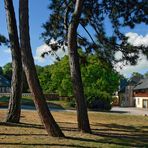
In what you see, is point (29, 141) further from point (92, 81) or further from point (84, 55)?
point (92, 81)

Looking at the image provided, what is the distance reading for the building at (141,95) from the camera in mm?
80050

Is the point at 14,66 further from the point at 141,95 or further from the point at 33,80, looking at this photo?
the point at 141,95

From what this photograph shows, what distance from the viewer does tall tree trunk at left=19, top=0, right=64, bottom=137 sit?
46.4 ft

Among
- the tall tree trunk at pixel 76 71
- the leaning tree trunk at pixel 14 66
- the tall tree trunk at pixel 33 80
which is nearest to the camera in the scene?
the tall tree trunk at pixel 33 80

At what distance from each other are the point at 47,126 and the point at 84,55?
7995mm

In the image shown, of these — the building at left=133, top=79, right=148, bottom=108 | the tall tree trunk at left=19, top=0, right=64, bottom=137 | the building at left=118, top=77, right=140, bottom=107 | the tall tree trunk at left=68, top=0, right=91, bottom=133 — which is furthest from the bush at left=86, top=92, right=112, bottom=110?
the building at left=118, top=77, right=140, bottom=107

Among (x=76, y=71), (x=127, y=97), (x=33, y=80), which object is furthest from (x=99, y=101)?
(x=127, y=97)

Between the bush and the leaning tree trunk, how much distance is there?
23.2 metres

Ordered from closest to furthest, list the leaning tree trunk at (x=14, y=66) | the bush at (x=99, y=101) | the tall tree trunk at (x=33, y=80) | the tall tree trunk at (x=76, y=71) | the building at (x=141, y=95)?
the tall tree trunk at (x=33, y=80) → the tall tree trunk at (x=76, y=71) → the leaning tree trunk at (x=14, y=66) → the bush at (x=99, y=101) → the building at (x=141, y=95)

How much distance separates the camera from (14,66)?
18.9 meters

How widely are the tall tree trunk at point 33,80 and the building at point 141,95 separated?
65580mm

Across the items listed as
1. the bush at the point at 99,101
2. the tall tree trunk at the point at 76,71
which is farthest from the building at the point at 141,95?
the tall tree trunk at the point at 76,71

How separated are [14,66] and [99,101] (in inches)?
962

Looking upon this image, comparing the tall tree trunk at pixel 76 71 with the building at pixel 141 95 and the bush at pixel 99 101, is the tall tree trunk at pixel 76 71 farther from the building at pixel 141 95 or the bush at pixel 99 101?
the building at pixel 141 95
